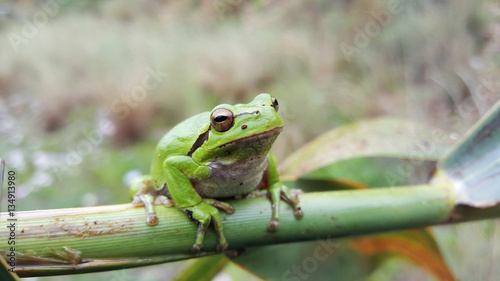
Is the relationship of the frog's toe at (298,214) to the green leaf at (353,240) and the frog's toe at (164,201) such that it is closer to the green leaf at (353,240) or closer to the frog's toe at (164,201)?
the green leaf at (353,240)

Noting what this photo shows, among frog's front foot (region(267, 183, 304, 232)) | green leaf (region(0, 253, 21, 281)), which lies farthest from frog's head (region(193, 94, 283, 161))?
green leaf (region(0, 253, 21, 281))

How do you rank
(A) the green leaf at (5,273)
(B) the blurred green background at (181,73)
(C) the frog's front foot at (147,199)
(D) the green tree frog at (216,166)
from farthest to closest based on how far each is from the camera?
(B) the blurred green background at (181,73), (D) the green tree frog at (216,166), (C) the frog's front foot at (147,199), (A) the green leaf at (5,273)

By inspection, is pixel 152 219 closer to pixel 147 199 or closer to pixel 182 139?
pixel 147 199

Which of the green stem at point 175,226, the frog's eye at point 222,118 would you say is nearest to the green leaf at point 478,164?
the green stem at point 175,226

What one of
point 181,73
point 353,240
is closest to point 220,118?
point 353,240

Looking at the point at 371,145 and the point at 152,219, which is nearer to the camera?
the point at 152,219

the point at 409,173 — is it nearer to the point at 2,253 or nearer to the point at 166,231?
the point at 166,231
